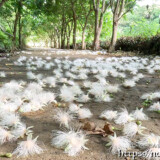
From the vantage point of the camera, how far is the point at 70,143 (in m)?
1.53

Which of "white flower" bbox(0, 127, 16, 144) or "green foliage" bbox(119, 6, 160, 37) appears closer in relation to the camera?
"white flower" bbox(0, 127, 16, 144)

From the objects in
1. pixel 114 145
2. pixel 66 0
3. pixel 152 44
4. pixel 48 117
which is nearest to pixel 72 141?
pixel 114 145

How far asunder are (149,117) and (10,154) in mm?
1654

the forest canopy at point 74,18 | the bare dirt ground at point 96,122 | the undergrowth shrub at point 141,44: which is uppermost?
the forest canopy at point 74,18

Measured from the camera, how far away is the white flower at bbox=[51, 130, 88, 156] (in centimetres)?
147

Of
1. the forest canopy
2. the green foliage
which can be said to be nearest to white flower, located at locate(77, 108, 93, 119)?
the forest canopy

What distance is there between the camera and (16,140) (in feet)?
5.27

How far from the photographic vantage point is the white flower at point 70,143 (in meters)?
1.47

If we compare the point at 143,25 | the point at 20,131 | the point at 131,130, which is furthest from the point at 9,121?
the point at 143,25

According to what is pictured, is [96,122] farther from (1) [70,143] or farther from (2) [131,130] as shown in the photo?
(1) [70,143]

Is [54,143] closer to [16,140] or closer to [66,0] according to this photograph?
[16,140]

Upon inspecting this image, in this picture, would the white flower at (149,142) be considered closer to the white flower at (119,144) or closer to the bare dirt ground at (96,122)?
the white flower at (119,144)

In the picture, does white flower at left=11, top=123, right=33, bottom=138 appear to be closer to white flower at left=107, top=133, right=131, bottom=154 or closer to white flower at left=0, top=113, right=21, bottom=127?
white flower at left=0, top=113, right=21, bottom=127

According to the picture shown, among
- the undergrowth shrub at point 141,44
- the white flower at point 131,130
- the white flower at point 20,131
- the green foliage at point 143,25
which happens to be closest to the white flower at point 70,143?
the white flower at point 20,131
